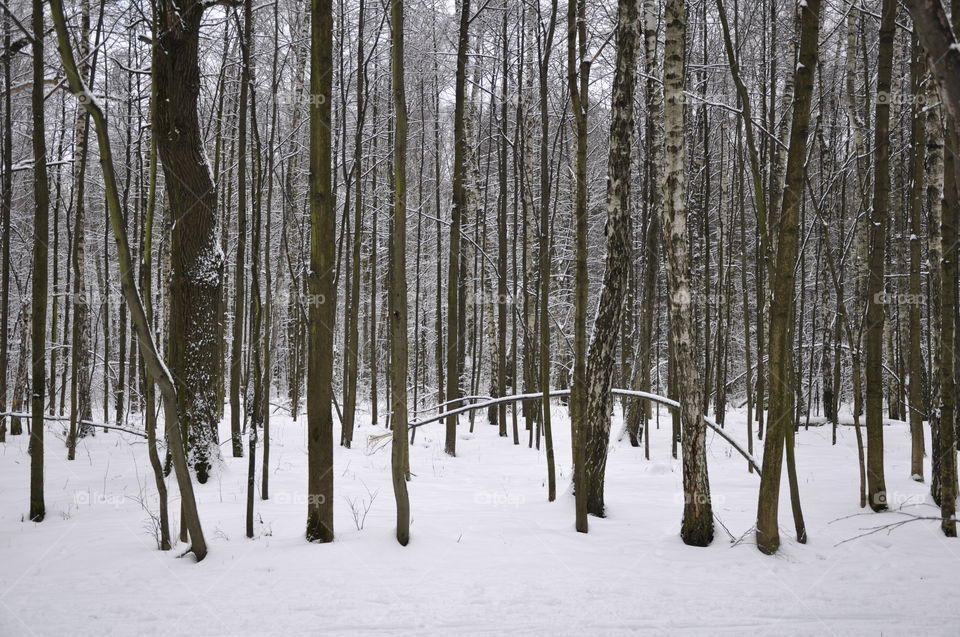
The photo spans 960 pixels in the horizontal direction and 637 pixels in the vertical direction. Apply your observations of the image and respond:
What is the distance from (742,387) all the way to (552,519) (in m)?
18.7

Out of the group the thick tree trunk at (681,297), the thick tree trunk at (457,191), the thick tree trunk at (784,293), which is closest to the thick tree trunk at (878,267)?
the thick tree trunk at (784,293)

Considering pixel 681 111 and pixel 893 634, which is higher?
pixel 681 111

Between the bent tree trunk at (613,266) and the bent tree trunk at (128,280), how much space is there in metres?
2.99

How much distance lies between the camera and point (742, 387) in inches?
817

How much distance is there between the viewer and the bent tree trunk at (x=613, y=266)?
4.66m

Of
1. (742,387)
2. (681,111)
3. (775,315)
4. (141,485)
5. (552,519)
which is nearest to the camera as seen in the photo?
(775,315)

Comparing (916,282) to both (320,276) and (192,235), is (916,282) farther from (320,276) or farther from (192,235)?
(192,235)

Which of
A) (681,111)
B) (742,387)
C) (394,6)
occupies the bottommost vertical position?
(742,387)

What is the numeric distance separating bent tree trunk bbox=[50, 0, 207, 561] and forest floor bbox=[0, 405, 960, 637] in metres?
0.45

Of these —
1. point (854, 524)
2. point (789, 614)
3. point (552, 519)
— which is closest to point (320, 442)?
point (552, 519)

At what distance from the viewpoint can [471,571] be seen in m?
3.53

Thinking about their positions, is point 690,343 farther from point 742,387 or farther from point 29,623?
point 742,387

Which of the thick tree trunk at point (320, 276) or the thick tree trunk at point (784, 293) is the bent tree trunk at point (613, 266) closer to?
the thick tree trunk at point (784, 293)

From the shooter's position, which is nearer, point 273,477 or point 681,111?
point 681,111
